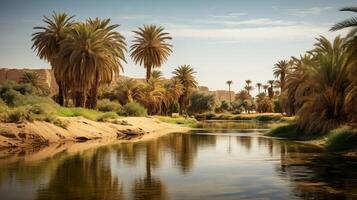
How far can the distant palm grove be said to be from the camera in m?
31.1

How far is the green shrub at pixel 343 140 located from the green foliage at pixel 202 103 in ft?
298

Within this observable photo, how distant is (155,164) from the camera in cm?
1777

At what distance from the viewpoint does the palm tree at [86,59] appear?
1720 inches

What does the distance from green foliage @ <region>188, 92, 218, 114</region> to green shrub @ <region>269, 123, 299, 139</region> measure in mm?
75456

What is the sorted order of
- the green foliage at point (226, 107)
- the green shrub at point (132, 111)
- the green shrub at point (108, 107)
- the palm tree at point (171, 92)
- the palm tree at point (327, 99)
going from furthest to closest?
the green foliage at point (226, 107) < the palm tree at point (171, 92) < the green shrub at point (108, 107) < the green shrub at point (132, 111) < the palm tree at point (327, 99)

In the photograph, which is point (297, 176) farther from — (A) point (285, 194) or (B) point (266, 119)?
(B) point (266, 119)

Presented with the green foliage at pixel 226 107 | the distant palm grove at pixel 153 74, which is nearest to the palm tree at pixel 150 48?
the distant palm grove at pixel 153 74

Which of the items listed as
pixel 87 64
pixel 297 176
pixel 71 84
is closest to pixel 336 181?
pixel 297 176

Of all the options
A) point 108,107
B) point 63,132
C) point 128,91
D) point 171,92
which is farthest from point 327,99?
point 171,92

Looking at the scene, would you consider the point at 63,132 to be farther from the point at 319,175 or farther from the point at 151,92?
the point at 151,92

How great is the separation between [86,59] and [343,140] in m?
27.4

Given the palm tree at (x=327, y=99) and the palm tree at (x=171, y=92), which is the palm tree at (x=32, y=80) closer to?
the palm tree at (x=171, y=92)

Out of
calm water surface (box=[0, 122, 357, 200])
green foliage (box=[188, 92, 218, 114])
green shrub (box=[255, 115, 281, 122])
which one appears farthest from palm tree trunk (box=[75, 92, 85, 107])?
green foliage (box=[188, 92, 218, 114])

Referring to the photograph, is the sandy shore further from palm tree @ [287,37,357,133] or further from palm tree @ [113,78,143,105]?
palm tree @ [113,78,143,105]
